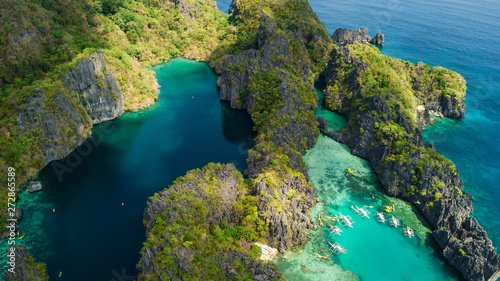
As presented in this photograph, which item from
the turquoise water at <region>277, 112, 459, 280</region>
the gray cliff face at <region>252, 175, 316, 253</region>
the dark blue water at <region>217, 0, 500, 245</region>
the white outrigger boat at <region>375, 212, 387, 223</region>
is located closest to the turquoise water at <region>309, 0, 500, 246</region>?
the dark blue water at <region>217, 0, 500, 245</region>

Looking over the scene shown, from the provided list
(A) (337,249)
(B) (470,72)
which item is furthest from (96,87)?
(B) (470,72)

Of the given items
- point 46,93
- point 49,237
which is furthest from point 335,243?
point 46,93

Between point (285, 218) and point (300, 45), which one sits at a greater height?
point (300, 45)

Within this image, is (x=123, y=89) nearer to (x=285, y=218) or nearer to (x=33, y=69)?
(x=33, y=69)

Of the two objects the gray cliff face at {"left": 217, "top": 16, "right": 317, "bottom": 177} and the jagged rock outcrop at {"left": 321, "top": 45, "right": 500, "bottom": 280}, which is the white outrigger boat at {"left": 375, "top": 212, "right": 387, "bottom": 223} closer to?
the jagged rock outcrop at {"left": 321, "top": 45, "right": 500, "bottom": 280}

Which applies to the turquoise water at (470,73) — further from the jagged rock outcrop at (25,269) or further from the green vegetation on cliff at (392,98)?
the jagged rock outcrop at (25,269)
